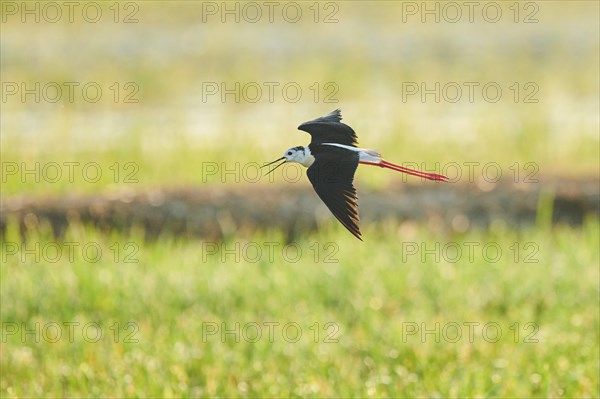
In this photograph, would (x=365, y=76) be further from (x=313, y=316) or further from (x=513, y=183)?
(x=313, y=316)

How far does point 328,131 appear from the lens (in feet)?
8.32

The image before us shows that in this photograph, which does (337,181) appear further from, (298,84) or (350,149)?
(298,84)

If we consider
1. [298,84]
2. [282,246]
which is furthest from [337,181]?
[298,84]

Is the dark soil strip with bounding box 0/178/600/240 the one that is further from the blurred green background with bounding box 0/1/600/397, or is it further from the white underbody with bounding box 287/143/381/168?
the white underbody with bounding box 287/143/381/168

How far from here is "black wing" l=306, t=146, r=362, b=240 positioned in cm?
245

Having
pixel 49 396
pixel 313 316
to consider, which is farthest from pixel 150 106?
pixel 49 396

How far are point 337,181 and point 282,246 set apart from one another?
5.19m

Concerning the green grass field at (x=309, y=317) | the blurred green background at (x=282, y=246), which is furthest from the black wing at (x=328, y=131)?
the blurred green background at (x=282, y=246)

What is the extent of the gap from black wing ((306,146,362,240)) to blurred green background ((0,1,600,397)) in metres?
2.65

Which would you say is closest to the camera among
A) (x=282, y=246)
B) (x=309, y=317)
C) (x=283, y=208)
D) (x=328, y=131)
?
(x=328, y=131)

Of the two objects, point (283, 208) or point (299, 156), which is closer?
point (299, 156)

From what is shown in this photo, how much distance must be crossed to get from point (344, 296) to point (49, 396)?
181cm

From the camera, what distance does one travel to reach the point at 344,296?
655 centimetres

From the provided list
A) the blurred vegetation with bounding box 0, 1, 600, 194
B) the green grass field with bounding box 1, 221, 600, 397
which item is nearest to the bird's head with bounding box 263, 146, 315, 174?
the green grass field with bounding box 1, 221, 600, 397
